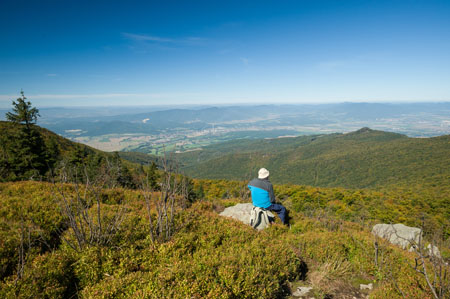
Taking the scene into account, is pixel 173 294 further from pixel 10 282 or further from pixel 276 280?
pixel 10 282

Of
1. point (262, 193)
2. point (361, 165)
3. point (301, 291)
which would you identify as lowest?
point (361, 165)

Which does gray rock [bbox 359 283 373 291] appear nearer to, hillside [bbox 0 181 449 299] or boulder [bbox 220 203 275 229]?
hillside [bbox 0 181 449 299]

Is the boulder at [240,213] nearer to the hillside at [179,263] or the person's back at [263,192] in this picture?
the person's back at [263,192]

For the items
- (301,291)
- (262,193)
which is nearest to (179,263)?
(301,291)

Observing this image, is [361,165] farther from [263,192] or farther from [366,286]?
[366,286]

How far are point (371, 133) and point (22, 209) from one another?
17299cm

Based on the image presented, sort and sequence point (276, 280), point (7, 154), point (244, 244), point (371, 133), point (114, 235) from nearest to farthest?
point (276, 280), point (114, 235), point (244, 244), point (7, 154), point (371, 133)

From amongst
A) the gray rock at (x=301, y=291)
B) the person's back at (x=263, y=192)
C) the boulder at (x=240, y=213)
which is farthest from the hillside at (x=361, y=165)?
the gray rock at (x=301, y=291)

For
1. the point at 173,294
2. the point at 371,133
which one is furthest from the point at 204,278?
the point at 371,133

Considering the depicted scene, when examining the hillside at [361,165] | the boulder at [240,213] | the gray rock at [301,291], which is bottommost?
the hillside at [361,165]

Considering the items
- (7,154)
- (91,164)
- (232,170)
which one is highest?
(7,154)

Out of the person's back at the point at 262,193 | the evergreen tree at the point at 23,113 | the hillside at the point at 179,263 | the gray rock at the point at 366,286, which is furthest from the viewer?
the evergreen tree at the point at 23,113

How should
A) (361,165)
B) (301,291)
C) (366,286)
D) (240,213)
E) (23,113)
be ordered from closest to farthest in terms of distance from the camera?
(301,291), (366,286), (240,213), (23,113), (361,165)

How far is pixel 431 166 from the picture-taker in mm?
52125
